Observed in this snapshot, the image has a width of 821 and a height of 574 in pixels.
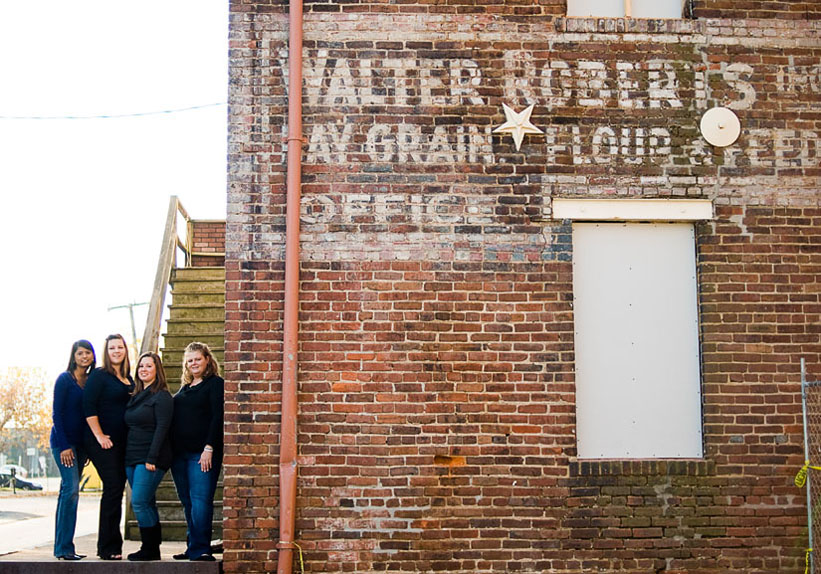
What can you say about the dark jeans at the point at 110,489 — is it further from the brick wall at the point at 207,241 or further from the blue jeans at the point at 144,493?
the brick wall at the point at 207,241

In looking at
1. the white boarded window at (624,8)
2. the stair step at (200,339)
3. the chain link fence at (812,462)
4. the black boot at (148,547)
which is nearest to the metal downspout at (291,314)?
the black boot at (148,547)

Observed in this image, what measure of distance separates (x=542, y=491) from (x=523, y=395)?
77 cm

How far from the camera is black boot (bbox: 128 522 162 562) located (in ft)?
24.4

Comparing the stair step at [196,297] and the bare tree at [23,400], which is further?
the bare tree at [23,400]

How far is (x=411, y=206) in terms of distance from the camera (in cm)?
765

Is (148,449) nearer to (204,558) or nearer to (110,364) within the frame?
(110,364)

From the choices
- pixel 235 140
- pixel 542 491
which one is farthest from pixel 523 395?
pixel 235 140

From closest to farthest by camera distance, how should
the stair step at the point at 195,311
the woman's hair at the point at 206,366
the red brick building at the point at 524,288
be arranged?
the red brick building at the point at 524,288, the woman's hair at the point at 206,366, the stair step at the point at 195,311

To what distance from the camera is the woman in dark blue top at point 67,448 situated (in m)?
7.55

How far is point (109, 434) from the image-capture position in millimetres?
7676

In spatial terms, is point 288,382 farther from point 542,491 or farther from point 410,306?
point 542,491

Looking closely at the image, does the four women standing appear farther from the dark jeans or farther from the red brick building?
the red brick building

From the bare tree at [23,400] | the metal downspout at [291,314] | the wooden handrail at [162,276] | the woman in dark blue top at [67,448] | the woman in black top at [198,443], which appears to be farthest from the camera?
the bare tree at [23,400]

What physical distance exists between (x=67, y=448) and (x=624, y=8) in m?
6.03
